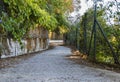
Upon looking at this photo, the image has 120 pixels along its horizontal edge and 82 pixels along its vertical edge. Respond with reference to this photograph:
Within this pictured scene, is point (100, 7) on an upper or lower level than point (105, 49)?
upper

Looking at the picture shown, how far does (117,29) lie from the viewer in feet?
35.9

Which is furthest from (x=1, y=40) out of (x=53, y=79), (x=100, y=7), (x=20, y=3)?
(x=53, y=79)

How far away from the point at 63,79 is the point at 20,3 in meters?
3.93

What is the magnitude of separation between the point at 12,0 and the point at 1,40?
461cm

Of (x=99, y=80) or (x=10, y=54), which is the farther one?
(x=10, y=54)

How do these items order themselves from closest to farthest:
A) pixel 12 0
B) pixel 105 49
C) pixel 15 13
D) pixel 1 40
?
pixel 12 0
pixel 15 13
pixel 105 49
pixel 1 40

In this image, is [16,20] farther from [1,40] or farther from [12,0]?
[1,40]

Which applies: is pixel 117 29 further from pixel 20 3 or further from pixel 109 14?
pixel 20 3

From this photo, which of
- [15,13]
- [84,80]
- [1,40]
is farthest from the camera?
[1,40]

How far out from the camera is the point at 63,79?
7547 mm

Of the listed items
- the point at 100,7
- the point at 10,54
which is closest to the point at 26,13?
the point at 100,7

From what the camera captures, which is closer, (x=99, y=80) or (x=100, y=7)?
(x=99, y=80)

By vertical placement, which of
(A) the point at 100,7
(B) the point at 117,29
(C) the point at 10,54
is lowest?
(C) the point at 10,54

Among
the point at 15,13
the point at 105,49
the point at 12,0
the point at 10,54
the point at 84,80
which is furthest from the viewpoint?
the point at 10,54
